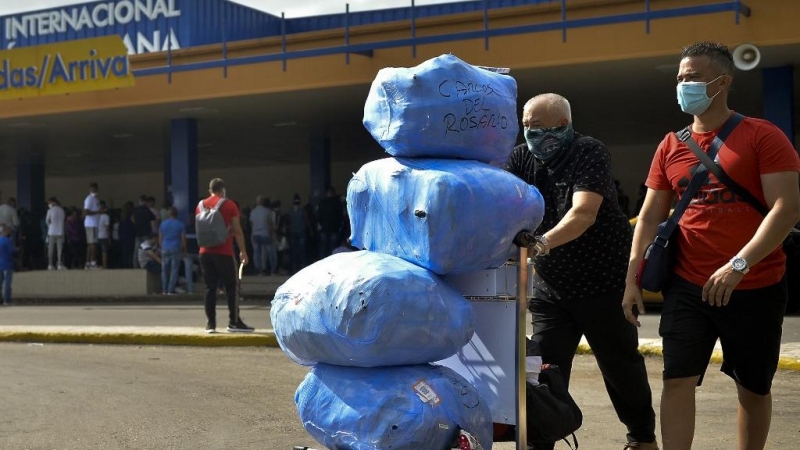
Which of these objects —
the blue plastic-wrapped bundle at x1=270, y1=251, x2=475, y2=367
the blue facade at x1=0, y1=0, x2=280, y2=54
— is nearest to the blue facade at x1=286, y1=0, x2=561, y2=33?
the blue facade at x1=0, y1=0, x2=280, y2=54

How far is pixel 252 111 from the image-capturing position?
22.3 m

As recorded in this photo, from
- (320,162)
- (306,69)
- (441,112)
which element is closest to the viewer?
(441,112)

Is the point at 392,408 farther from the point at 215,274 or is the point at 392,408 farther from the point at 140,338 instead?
the point at 140,338

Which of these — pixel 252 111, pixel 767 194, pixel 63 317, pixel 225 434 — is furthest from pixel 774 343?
pixel 252 111

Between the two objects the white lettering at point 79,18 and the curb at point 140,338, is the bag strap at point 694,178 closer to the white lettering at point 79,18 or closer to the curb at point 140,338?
the curb at point 140,338

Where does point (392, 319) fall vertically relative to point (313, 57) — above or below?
below

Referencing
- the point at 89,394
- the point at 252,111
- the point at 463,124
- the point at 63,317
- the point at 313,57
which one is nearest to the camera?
the point at 463,124

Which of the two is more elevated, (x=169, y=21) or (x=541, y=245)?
(x=169, y=21)

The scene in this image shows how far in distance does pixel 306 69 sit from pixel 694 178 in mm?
14291

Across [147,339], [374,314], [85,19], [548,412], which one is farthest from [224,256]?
[85,19]

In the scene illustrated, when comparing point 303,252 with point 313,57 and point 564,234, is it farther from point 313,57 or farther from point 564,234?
point 564,234

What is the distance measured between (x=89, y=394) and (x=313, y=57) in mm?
10577

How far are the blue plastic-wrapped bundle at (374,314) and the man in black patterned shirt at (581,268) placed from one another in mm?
955

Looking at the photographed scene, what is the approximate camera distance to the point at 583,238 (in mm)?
5273
